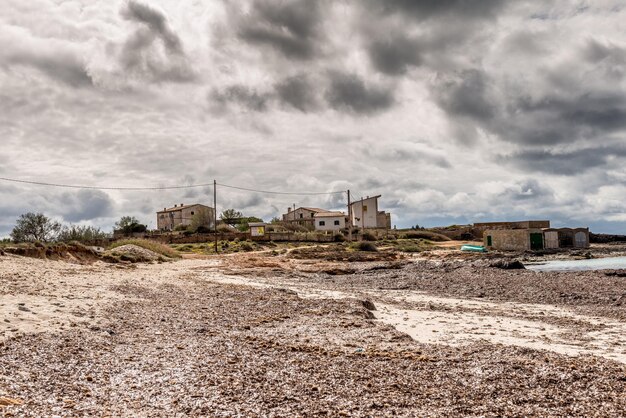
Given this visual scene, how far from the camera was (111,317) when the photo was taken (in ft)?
43.0

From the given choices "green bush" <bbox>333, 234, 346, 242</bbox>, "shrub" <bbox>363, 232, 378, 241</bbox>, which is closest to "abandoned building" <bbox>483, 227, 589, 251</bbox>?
"shrub" <bbox>363, 232, 378, 241</bbox>

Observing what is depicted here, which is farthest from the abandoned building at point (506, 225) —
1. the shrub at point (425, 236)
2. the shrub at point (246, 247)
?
the shrub at point (246, 247)

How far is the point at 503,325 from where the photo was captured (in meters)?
14.6

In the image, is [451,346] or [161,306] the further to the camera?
A: [161,306]

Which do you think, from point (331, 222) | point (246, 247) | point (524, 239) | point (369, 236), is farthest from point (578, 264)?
point (331, 222)

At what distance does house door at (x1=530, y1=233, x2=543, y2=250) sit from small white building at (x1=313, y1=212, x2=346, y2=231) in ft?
147

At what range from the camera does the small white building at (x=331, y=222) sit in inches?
3880

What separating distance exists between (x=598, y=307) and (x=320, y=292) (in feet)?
34.7

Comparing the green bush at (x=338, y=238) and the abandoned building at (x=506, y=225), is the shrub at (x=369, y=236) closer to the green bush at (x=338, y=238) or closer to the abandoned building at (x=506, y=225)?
the green bush at (x=338, y=238)

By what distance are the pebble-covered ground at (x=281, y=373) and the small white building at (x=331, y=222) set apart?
280ft

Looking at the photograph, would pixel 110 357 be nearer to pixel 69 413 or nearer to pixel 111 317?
pixel 69 413

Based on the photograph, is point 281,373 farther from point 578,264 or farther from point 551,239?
point 551,239

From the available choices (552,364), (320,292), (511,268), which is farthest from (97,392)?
(511,268)

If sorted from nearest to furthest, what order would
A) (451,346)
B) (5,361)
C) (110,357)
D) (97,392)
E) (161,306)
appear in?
(97,392) < (5,361) < (110,357) < (451,346) < (161,306)
